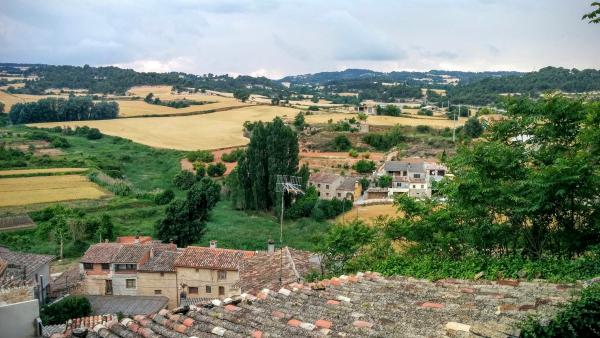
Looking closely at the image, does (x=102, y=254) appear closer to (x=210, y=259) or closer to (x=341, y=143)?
(x=210, y=259)

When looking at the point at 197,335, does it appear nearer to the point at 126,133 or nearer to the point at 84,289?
the point at 84,289

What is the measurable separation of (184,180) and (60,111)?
48499 millimetres

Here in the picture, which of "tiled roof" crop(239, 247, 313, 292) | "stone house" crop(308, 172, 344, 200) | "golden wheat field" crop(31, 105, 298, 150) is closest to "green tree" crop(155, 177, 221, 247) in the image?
"tiled roof" crop(239, 247, 313, 292)

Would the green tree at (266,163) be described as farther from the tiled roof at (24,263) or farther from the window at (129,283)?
the tiled roof at (24,263)

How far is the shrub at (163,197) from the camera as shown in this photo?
43.6 meters

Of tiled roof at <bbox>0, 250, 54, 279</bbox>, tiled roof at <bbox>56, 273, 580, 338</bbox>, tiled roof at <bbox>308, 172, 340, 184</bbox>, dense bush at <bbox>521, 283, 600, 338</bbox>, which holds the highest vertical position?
dense bush at <bbox>521, 283, 600, 338</bbox>

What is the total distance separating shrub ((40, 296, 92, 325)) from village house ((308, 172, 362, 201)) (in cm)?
2827

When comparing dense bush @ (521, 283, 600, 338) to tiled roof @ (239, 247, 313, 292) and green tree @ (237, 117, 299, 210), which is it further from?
green tree @ (237, 117, 299, 210)

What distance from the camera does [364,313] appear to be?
19.5 ft

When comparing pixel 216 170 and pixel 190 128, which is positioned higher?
pixel 190 128

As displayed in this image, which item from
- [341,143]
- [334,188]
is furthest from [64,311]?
[341,143]

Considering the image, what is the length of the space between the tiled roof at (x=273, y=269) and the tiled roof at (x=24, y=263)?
908 centimetres

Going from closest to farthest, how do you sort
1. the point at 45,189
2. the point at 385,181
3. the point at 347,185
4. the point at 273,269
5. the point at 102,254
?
the point at 273,269
the point at 102,254
the point at 45,189
the point at 347,185
the point at 385,181

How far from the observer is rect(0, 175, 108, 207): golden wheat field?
41.3 metres
